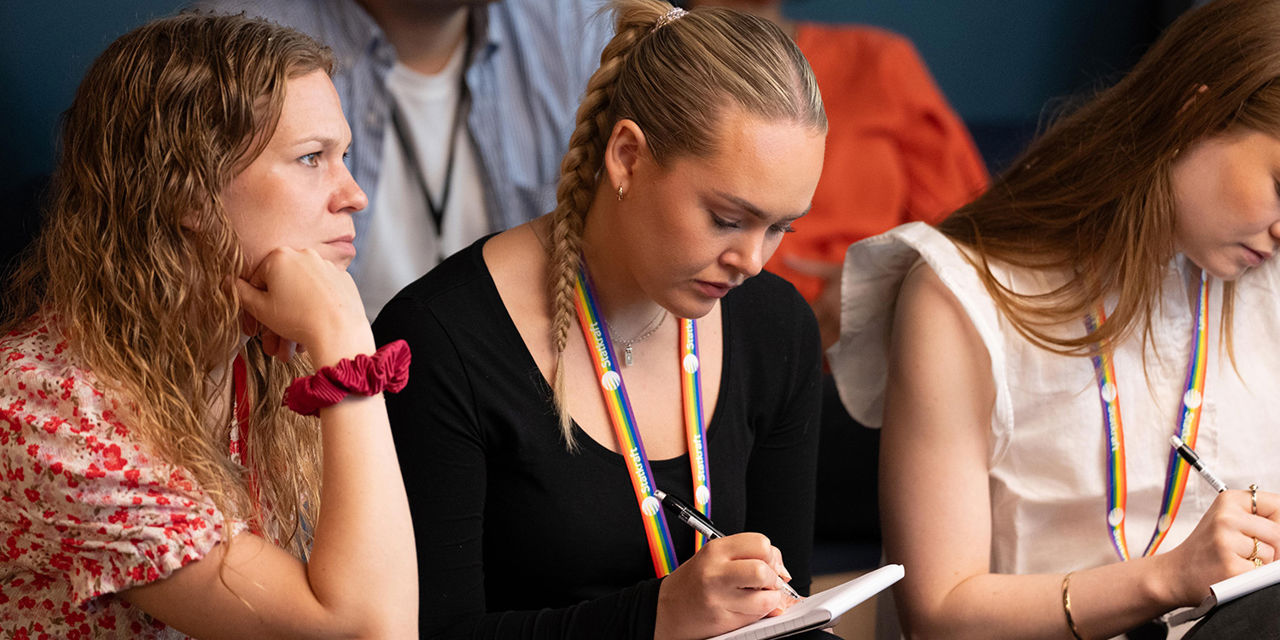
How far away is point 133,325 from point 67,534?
203 mm

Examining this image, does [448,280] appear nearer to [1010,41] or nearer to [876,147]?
[876,147]

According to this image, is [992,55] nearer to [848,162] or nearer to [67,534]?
[848,162]

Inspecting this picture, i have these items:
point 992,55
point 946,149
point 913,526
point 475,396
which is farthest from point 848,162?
point 475,396

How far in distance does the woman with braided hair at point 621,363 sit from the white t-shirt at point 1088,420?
30 cm

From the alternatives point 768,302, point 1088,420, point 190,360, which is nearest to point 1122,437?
point 1088,420

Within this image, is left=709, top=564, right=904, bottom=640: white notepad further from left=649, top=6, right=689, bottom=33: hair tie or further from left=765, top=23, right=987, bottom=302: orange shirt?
left=765, top=23, right=987, bottom=302: orange shirt

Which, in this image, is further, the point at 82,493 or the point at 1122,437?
the point at 1122,437

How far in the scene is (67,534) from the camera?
108 cm

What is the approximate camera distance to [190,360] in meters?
1.18

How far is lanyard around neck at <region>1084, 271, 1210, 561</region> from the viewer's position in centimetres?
154

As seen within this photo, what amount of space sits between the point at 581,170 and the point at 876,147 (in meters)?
1.66

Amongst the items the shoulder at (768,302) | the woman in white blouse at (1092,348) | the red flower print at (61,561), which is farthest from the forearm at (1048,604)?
the red flower print at (61,561)

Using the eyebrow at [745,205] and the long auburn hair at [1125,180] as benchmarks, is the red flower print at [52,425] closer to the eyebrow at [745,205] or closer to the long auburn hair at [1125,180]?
the eyebrow at [745,205]

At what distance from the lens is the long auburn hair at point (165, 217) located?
1153 millimetres
